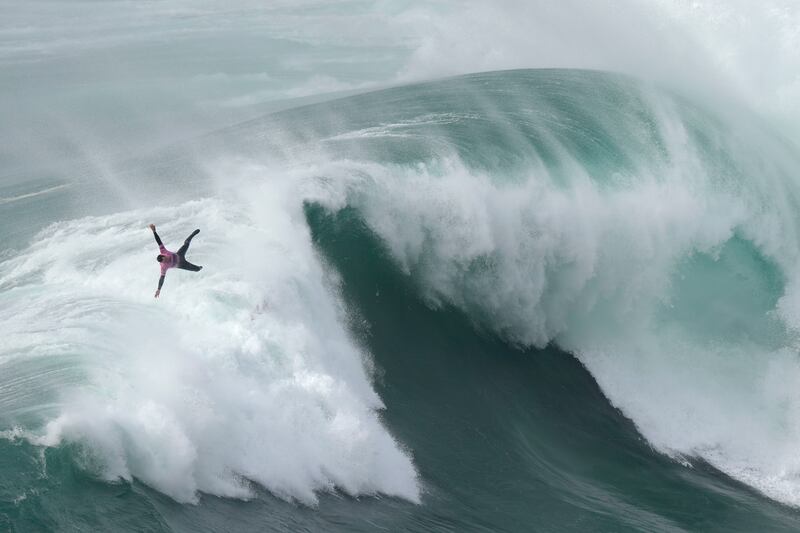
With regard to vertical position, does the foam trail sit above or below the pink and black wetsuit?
below

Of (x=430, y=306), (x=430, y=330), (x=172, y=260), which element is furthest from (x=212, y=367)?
(x=430, y=306)

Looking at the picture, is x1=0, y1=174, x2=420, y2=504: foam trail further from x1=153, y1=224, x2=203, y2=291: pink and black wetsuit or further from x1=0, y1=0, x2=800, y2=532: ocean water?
x1=153, y1=224, x2=203, y2=291: pink and black wetsuit

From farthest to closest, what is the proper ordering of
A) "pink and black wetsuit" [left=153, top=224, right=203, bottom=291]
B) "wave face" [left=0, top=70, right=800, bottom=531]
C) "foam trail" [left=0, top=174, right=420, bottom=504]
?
"pink and black wetsuit" [left=153, top=224, right=203, bottom=291]
"wave face" [left=0, top=70, right=800, bottom=531]
"foam trail" [left=0, top=174, right=420, bottom=504]

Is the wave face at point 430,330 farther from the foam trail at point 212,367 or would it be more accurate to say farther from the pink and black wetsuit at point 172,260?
the pink and black wetsuit at point 172,260

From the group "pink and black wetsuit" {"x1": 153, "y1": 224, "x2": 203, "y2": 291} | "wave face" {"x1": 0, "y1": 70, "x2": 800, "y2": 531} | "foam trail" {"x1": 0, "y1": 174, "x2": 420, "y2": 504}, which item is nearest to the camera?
"foam trail" {"x1": 0, "y1": 174, "x2": 420, "y2": 504}

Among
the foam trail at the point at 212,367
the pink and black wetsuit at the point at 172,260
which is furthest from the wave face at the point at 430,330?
the pink and black wetsuit at the point at 172,260

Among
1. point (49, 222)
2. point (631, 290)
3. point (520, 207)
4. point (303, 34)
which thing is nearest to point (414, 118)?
point (520, 207)

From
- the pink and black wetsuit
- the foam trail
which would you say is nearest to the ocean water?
the foam trail
